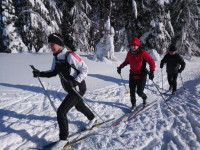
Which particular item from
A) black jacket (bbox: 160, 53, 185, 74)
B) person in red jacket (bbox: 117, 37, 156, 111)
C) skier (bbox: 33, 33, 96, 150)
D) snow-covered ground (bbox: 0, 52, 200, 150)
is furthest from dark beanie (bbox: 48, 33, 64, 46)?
black jacket (bbox: 160, 53, 185, 74)

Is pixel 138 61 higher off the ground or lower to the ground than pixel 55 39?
lower

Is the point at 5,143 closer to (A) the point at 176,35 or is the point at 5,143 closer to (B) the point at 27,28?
(B) the point at 27,28

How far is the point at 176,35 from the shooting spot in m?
19.6

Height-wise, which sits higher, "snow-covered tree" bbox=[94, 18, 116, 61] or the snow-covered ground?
"snow-covered tree" bbox=[94, 18, 116, 61]

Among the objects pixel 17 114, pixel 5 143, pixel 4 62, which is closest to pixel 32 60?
pixel 4 62

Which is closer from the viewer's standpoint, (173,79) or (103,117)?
(103,117)

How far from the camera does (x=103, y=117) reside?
4.70 metres

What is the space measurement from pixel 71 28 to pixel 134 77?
9836 mm

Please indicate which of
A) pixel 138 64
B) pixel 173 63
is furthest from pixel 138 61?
pixel 173 63

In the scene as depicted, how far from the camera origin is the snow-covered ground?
11.1 ft

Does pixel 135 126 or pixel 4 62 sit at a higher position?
pixel 4 62

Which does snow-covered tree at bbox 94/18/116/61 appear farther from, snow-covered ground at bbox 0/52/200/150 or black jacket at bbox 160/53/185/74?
black jacket at bbox 160/53/185/74

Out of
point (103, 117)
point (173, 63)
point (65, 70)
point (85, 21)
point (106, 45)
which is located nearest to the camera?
point (65, 70)

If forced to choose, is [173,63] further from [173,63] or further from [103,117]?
[103,117]
